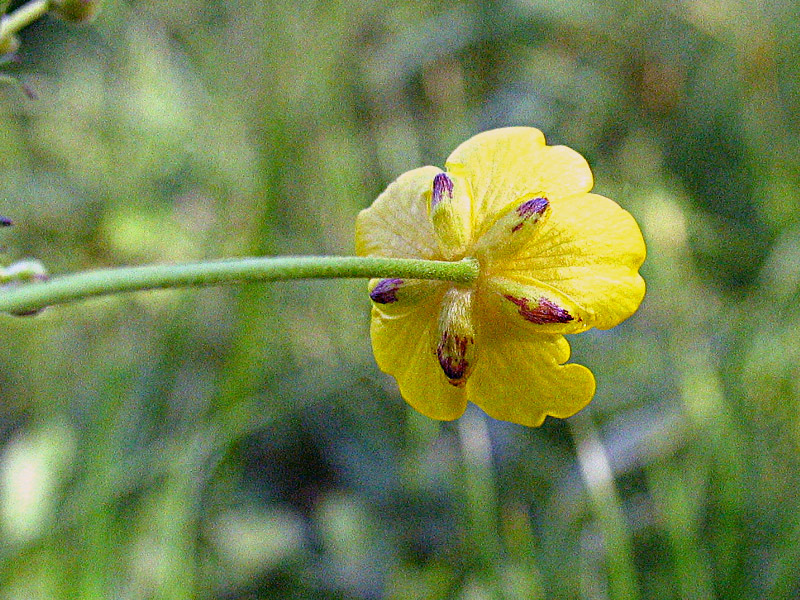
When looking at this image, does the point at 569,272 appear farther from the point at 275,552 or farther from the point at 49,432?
the point at 49,432

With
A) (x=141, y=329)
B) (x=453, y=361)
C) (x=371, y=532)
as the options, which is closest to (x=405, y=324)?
(x=453, y=361)

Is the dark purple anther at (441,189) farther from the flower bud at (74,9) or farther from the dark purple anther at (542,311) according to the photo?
the flower bud at (74,9)

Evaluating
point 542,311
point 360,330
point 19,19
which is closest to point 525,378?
point 542,311

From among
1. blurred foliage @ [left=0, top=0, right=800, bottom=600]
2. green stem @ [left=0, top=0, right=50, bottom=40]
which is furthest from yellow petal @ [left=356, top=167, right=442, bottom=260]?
blurred foliage @ [left=0, top=0, right=800, bottom=600]

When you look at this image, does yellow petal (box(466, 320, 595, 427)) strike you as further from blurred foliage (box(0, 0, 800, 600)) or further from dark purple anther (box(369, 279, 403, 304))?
blurred foliage (box(0, 0, 800, 600))

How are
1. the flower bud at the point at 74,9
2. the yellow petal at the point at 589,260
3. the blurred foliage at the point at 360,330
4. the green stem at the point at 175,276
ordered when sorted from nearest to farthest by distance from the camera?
the green stem at the point at 175,276 < the yellow petal at the point at 589,260 < the flower bud at the point at 74,9 < the blurred foliage at the point at 360,330

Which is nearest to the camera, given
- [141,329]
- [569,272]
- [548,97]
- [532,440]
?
[569,272]

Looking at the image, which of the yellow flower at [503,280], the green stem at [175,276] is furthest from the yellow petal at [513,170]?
the green stem at [175,276]
